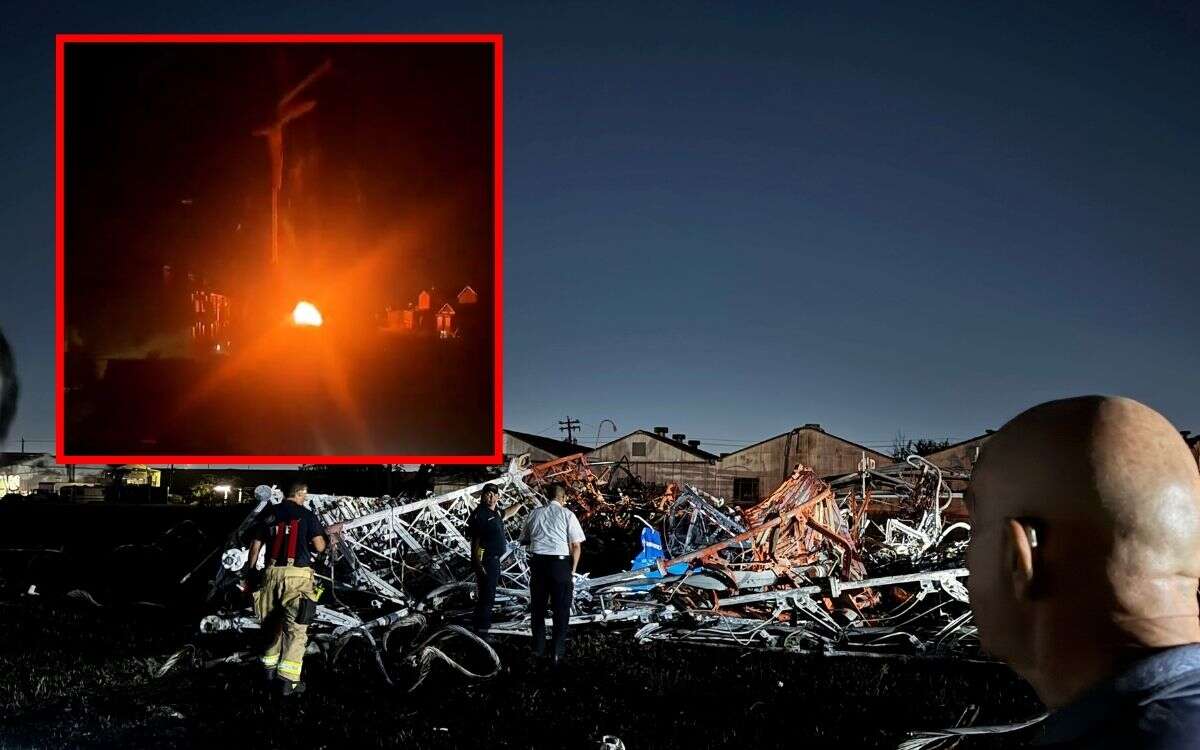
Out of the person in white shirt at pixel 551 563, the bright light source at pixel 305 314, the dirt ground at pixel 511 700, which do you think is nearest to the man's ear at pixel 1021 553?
the dirt ground at pixel 511 700

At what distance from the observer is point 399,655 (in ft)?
29.6

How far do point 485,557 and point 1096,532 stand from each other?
9843 millimetres

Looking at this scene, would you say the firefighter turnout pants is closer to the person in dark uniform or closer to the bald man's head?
the person in dark uniform

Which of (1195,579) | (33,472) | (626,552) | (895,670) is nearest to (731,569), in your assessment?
(895,670)

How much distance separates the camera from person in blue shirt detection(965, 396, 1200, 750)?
3.29ft

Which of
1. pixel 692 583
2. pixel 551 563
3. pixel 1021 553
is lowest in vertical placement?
pixel 692 583

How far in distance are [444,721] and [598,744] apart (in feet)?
4.74

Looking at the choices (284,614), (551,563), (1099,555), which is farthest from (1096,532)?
(551,563)

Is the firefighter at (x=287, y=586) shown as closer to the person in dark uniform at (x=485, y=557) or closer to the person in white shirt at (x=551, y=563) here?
the person in white shirt at (x=551, y=563)

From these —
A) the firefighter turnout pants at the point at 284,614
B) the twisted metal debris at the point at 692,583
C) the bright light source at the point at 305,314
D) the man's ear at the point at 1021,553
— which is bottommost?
the twisted metal debris at the point at 692,583

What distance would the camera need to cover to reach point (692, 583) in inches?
448

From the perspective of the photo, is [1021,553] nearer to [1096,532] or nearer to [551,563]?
[1096,532]

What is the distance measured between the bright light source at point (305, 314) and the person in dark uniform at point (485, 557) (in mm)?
3211

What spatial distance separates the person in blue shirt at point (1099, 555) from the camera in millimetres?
1003
